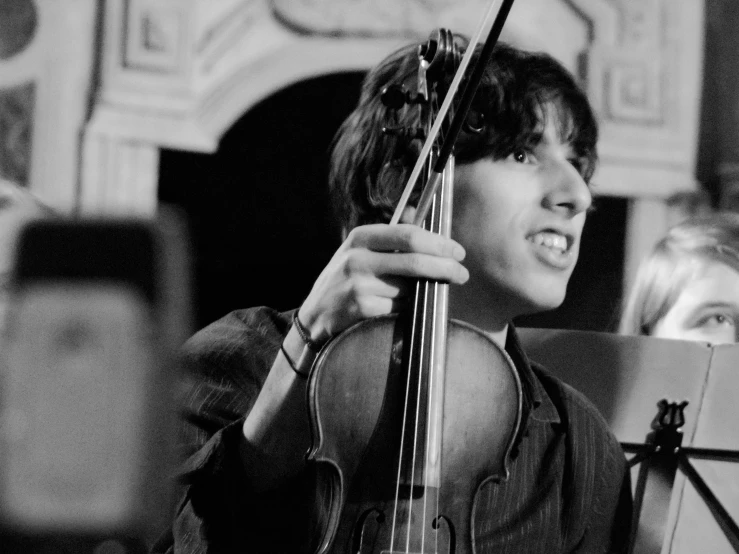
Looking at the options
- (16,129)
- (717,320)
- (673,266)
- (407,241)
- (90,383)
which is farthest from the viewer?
(16,129)

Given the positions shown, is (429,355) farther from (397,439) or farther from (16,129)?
(16,129)

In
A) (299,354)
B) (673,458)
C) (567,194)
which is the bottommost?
(673,458)

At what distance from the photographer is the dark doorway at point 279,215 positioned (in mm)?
2359

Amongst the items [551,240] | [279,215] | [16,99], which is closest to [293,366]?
[551,240]

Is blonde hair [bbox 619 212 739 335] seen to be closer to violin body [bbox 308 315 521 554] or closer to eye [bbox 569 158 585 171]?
eye [bbox 569 158 585 171]

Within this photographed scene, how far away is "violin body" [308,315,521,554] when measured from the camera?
2.24 ft

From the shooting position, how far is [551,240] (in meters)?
0.81

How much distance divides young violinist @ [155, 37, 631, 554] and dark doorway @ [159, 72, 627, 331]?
1.37 m

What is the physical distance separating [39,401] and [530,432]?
61 cm

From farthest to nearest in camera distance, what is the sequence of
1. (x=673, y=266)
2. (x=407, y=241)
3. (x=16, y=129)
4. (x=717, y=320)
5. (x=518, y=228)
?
(x=16, y=129), (x=673, y=266), (x=717, y=320), (x=518, y=228), (x=407, y=241)

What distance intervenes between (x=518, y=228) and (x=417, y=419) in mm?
186

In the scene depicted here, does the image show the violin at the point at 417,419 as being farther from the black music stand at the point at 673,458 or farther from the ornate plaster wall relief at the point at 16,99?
the ornate plaster wall relief at the point at 16,99

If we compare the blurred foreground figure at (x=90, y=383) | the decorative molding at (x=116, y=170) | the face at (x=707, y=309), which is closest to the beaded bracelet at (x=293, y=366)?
the blurred foreground figure at (x=90, y=383)

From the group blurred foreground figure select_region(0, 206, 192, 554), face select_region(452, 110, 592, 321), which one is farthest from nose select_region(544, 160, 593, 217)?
blurred foreground figure select_region(0, 206, 192, 554)
